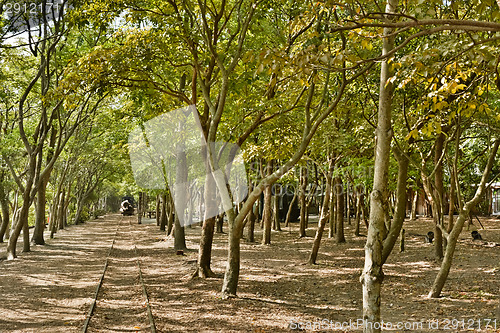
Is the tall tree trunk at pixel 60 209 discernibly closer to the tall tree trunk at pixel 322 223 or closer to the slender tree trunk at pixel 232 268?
the tall tree trunk at pixel 322 223

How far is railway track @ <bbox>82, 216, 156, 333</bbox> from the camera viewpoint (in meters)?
8.07

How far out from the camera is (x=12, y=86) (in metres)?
17.6

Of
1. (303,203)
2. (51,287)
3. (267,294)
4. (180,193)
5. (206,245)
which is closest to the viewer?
(267,294)

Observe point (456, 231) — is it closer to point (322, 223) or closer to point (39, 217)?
point (322, 223)

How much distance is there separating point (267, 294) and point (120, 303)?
332 centimetres

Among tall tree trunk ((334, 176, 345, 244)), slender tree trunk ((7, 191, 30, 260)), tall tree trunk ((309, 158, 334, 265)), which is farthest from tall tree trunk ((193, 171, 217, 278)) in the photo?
tall tree trunk ((334, 176, 345, 244))

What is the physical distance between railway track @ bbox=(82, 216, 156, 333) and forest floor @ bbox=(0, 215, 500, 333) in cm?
7

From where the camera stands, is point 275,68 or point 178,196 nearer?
point 275,68

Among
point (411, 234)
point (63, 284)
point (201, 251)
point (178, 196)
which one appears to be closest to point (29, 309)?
point (63, 284)

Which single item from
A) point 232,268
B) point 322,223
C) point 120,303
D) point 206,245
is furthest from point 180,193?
point 232,268

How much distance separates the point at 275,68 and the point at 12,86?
15859 millimetres

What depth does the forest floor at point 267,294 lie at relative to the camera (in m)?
8.12

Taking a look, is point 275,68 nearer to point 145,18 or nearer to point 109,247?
point 145,18

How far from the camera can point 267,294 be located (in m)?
10.8
